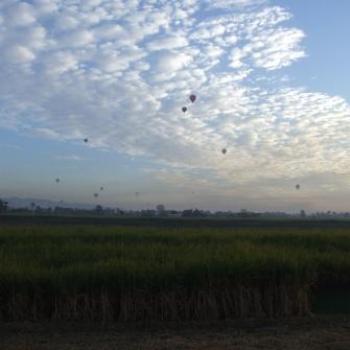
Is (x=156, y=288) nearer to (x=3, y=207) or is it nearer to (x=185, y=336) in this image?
(x=185, y=336)

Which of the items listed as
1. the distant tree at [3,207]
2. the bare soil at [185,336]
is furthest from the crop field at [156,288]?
the distant tree at [3,207]

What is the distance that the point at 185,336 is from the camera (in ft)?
42.2

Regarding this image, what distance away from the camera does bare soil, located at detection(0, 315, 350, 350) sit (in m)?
11.6

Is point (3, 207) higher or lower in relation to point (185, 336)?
higher

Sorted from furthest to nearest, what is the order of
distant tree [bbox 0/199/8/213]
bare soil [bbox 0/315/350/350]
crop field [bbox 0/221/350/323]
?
distant tree [bbox 0/199/8/213]
crop field [bbox 0/221/350/323]
bare soil [bbox 0/315/350/350]

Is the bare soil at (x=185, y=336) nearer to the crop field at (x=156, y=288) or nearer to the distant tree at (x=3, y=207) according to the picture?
the crop field at (x=156, y=288)

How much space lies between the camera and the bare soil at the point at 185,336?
1162cm

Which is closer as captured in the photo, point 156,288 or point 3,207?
point 156,288

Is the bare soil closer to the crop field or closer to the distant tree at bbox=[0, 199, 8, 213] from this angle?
the crop field

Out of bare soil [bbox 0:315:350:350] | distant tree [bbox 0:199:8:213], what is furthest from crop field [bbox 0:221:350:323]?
distant tree [bbox 0:199:8:213]

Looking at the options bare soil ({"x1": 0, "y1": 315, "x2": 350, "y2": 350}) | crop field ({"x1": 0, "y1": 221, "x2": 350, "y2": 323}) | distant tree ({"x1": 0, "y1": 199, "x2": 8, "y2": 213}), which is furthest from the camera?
distant tree ({"x1": 0, "y1": 199, "x2": 8, "y2": 213})

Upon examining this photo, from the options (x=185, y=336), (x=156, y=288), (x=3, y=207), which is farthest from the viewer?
(x=3, y=207)

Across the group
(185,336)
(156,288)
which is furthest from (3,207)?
(185,336)

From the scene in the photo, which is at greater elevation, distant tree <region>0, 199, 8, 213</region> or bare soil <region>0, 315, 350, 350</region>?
distant tree <region>0, 199, 8, 213</region>
